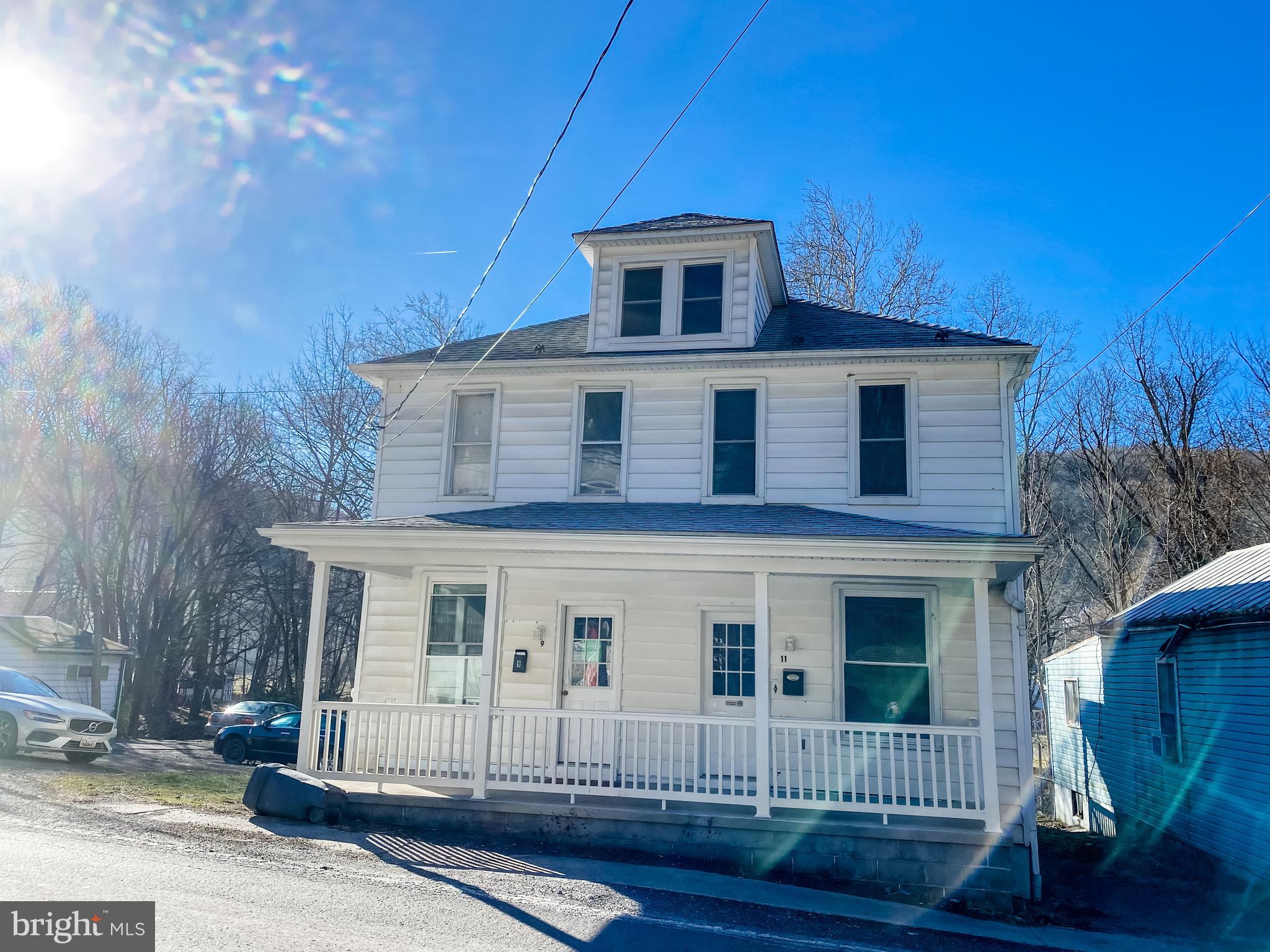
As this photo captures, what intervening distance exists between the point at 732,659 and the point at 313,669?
16.4ft

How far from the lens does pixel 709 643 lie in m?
10.6

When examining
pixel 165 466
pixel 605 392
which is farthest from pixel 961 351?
pixel 165 466

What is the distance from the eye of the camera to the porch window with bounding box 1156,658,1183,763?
11438 millimetres

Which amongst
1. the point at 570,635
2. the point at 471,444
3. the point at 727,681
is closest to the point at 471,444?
the point at 471,444

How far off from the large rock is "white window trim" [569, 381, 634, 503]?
15.0 ft

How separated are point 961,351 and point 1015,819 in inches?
207

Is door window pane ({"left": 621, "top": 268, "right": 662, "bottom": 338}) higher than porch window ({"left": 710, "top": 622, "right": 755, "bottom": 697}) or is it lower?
higher

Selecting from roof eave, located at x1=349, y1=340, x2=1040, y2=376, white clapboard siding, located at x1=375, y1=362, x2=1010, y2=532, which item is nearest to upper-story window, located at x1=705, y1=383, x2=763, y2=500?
white clapboard siding, located at x1=375, y1=362, x2=1010, y2=532

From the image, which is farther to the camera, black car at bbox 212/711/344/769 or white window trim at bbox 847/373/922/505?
black car at bbox 212/711/344/769

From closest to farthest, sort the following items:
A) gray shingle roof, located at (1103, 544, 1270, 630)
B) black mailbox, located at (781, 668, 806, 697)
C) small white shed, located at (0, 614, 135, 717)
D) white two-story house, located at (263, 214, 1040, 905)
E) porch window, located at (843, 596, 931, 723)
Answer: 1. white two-story house, located at (263, 214, 1040, 905)
2. gray shingle roof, located at (1103, 544, 1270, 630)
3. porch window, located at (843, 596, 931, 723)
4. black mailbox, located at (781, 668, 806, 697)
5. small white shed, located at (0, 614, 135, 717)

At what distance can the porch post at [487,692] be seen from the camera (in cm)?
938

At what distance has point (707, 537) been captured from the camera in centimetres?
887

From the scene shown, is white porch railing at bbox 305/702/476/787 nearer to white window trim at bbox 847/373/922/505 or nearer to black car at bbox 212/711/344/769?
white window trim at bbox 847/373/922/505

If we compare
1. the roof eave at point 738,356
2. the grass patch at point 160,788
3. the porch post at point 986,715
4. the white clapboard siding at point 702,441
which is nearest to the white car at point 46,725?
the grass patch at point 160,788
